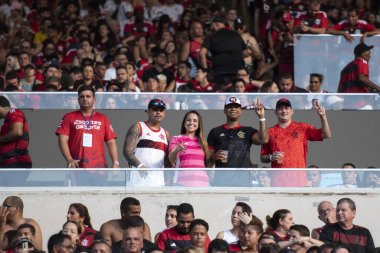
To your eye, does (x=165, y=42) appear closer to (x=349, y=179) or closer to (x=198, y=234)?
(x=349, y=179)

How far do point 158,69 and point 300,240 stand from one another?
25.4ft

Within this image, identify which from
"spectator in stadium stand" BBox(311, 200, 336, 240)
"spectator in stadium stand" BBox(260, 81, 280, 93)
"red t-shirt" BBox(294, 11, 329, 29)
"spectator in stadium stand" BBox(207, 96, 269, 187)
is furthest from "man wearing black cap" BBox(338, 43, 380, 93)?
"spectator in stadium stand" BBox(311, 200, 336, 240)

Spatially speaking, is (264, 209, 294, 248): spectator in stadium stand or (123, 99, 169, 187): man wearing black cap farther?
(123, 99, 169, 187): man wearing black cap

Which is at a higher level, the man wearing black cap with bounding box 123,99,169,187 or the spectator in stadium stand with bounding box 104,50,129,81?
the spectator in stadium stand with bounding box 104,50,129,81

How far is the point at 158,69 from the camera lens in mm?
24578

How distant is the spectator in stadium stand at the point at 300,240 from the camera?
1703 centimetres

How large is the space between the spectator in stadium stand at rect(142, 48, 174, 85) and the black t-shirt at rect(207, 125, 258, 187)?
4.30 metres

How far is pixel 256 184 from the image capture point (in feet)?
66.0

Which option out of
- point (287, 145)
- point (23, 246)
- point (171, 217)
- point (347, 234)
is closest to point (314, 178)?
point (287, 145)

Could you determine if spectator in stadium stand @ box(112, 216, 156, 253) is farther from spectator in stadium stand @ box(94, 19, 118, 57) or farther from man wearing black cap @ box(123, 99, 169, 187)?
spectator in stadium stand @ box(94, 19, 118, 57)

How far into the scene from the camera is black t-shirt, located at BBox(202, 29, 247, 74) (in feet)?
79.9

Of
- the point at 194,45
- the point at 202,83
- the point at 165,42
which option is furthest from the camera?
the point at 165,42

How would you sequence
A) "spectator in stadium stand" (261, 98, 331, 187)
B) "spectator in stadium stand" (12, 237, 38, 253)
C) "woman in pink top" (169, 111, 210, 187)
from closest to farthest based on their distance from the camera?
"spectator in stadium stand" (12, 237, 38, 253)
"woman in pink top" (169, 111, 210, 187)
"spectator in stadium stand" (261, 98, 331, 187)

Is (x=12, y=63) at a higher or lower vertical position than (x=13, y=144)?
higher
